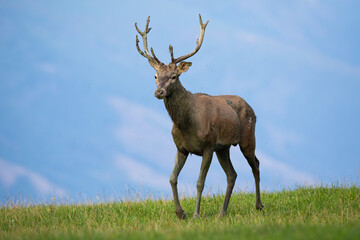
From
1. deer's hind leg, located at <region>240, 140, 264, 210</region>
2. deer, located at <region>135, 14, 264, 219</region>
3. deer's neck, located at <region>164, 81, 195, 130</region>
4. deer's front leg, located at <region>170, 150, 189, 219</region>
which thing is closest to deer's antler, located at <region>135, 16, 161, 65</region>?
deer, located at <region>135, 14, 264, 219</region>

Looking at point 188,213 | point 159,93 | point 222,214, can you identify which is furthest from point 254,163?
point 159,93

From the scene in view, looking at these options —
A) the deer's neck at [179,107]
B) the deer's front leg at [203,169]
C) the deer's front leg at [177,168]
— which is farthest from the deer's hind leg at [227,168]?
the deer's neck at [179,107]

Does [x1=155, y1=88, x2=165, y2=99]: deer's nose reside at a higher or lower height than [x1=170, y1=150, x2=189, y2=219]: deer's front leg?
higher

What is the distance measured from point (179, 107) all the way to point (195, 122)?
1.36 ft

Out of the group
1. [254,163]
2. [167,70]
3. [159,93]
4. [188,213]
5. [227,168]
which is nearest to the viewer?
[159,93]

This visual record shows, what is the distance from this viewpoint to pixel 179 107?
28.9 feet

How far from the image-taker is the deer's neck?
8.77 meters

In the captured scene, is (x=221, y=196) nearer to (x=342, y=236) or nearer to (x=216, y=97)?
(x=216, y=97)

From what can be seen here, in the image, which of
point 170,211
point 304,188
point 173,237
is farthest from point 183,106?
point 304,188

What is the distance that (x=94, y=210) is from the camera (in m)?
10.8

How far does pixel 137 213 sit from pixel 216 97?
296 centimetres

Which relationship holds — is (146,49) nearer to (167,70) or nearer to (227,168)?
(167,70)

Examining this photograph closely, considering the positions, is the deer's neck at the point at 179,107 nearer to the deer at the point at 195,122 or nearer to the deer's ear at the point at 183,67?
the deer at the point at 195,122

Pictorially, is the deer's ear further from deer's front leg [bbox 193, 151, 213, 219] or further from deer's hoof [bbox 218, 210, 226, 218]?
deer's hoof [bbox 218, 210, 226, 218]
